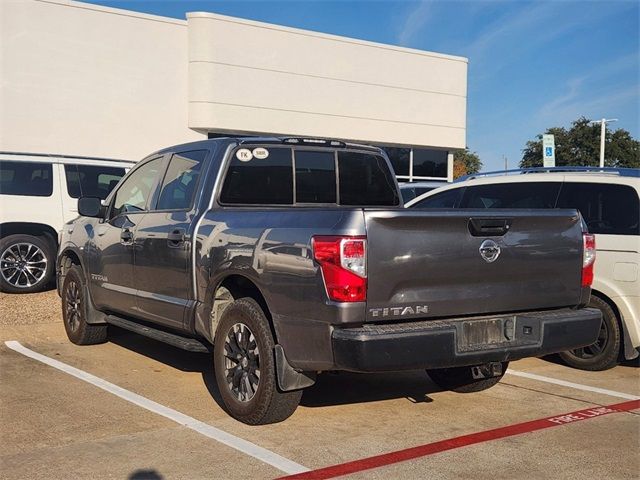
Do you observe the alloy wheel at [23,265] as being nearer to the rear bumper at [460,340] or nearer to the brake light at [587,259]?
the rear bumper at [460,340]

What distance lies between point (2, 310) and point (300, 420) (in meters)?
5.48

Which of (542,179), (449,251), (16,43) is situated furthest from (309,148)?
(16,43)

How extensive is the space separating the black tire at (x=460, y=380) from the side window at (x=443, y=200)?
2403 mm

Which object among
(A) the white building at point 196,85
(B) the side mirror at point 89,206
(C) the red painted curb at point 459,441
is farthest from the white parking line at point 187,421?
(A) the white building at point 196,85

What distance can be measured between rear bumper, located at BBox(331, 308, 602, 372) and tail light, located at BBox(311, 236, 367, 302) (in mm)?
212

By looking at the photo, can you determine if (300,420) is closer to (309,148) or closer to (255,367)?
(255,367)

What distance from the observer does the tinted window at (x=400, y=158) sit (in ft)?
72.6

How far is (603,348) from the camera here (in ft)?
21.0

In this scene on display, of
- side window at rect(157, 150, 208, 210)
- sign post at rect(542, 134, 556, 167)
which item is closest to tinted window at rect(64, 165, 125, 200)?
side window at rect(157, 150, 208, 210)

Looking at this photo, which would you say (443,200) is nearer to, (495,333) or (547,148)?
(495,333)

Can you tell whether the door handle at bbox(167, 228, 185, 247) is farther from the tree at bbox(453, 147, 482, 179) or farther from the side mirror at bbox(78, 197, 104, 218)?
the tree at bbox(453, 147, 482, 179)

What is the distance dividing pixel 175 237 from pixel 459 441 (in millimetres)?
2550

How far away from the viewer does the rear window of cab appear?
5.41 m

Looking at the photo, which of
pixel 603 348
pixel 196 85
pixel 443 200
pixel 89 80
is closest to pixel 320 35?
pixel 196 85
